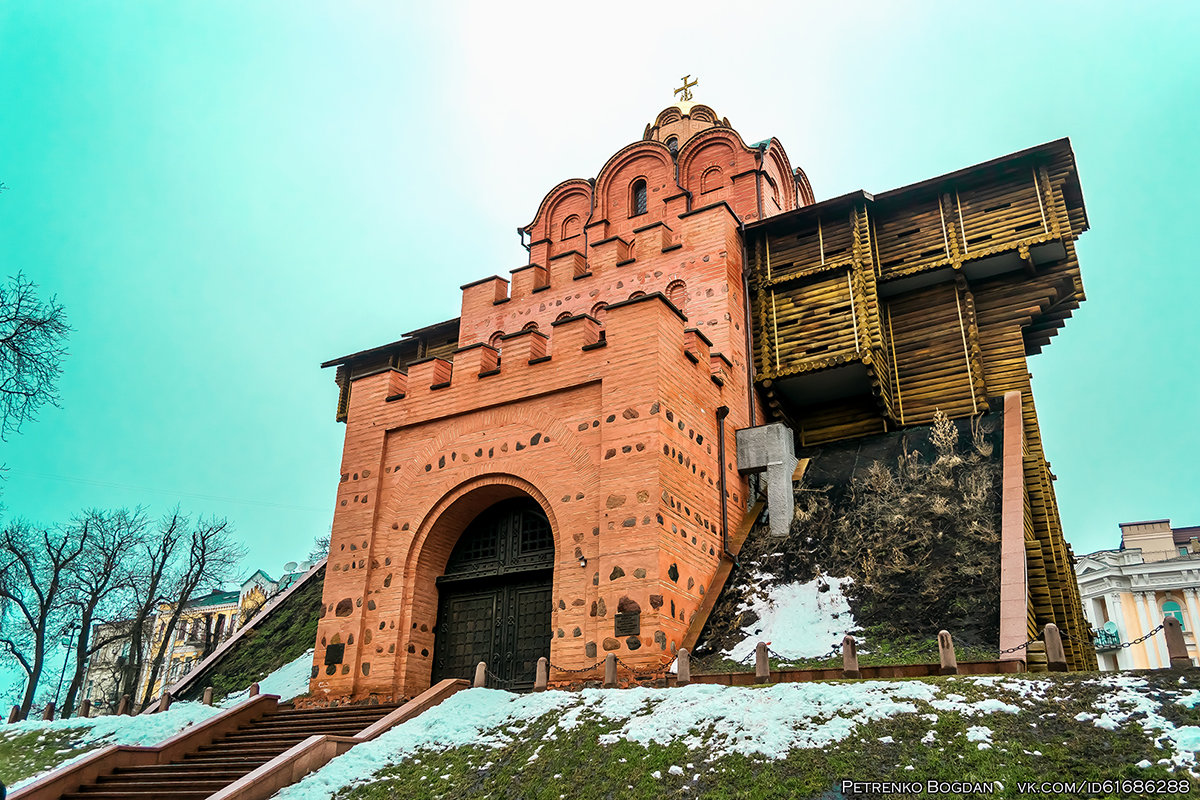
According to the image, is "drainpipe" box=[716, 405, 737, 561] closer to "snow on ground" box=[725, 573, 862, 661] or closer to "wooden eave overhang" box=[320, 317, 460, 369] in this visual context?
"snow on ground" box=[725, 573, 862, 661]

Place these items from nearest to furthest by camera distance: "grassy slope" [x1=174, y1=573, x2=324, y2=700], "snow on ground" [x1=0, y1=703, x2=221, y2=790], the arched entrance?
1. "snow on ground" [x1=0, y1=703, x2=221, y2=790]
2. the arched entrance
3. "grassy slope" [x1=174, y1=573, x2=324, y2=700]

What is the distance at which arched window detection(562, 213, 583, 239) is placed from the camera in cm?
2434

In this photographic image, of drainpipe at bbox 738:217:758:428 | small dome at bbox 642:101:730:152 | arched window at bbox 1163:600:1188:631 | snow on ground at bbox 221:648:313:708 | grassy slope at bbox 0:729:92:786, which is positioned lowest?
grassy slope at bbox 0:729:92:786

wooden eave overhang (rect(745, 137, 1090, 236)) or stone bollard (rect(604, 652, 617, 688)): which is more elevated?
wooden eave overhang (rect(745, 137, 1090, 236))

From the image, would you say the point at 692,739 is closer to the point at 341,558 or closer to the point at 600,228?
the point at 341,558

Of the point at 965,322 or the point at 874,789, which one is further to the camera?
the point at 965,322

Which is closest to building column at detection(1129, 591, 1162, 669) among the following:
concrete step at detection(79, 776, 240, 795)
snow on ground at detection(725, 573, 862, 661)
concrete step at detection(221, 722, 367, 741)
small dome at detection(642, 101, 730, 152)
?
small dome at detection(642, 101, 730, 152)

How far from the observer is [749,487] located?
721 inches

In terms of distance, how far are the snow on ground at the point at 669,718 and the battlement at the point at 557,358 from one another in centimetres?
588

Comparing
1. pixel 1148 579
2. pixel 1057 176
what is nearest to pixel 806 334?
pixel 1057 176

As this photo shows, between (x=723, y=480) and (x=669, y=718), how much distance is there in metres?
7.31

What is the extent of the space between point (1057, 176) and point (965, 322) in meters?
3.52

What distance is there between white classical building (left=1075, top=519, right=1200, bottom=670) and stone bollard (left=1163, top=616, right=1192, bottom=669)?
30.7 m

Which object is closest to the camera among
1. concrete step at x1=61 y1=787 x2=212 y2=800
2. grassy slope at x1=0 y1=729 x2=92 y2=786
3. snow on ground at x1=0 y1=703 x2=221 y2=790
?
concrete step at x1=61 y1=787 x2=212 y2=800
